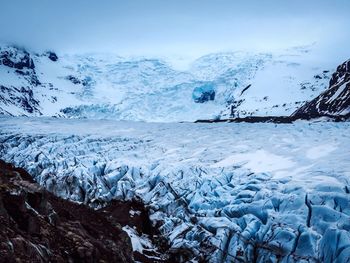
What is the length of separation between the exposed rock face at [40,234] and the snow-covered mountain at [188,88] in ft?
328

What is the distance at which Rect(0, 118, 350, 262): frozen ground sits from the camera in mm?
15898

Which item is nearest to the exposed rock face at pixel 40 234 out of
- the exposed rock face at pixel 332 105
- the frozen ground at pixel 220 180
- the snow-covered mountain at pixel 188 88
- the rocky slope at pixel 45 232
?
the rocky slope at pixel 45 232

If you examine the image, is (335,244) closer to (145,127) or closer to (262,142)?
(262,142)

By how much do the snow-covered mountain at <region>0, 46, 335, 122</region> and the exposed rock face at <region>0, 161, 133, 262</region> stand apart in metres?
100

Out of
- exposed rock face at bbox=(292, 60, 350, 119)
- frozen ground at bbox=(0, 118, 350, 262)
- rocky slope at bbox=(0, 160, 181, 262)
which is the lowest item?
exposed rock face at bbox=(292, 60, 350, 119)

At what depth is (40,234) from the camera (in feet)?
32.5

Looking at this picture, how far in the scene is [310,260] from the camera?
14.5 m

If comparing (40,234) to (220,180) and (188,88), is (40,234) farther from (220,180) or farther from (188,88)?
(188,88)

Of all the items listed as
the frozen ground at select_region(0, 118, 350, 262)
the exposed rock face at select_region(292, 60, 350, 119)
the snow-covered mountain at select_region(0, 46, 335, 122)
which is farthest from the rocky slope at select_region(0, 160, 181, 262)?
the snow-covered mountain at select_region(0, 46, 335, 122)

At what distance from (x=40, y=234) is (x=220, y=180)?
1232cm

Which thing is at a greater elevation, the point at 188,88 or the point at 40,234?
the point at 40,234

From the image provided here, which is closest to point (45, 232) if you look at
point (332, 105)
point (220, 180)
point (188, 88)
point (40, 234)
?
point (40, 234)

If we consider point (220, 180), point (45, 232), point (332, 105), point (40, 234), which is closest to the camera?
point (40, 234)

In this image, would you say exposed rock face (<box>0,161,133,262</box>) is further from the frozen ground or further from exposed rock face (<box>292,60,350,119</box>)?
exposed rock face (<box>292,60,350,119</box>)
